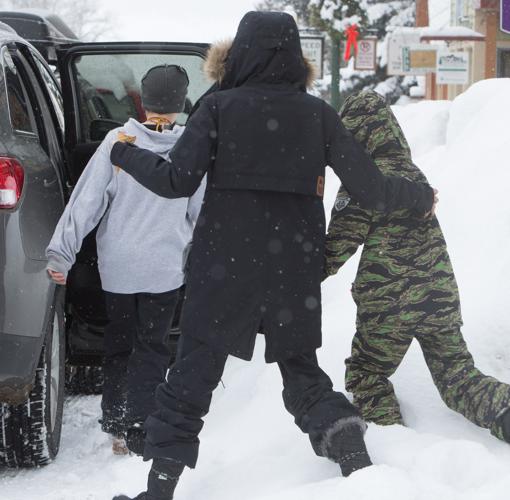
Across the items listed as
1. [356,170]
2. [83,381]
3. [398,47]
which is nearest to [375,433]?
[356,170]

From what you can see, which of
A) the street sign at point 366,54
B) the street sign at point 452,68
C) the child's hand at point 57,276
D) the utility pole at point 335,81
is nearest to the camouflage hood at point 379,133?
the child's hand at point 57,276

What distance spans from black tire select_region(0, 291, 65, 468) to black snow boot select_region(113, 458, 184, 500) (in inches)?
31.8

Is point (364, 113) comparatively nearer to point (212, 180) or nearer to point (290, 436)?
point (212, 180)

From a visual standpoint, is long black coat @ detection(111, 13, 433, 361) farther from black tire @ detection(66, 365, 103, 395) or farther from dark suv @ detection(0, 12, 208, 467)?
black tire @ detection(66, 365, 103, 395)

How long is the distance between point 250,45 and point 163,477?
4.55 ft

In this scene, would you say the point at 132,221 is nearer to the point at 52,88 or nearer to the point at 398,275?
the point at 398,275

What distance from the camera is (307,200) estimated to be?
285cm

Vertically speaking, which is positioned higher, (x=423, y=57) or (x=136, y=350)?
(x=423, y=57)

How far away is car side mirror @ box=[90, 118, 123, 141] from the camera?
4.55 m

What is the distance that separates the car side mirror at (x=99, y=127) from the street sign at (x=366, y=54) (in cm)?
1974

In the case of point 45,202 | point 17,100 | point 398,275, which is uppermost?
point 17,100

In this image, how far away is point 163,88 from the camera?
3568 millimetres

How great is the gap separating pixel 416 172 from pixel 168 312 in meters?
1.21

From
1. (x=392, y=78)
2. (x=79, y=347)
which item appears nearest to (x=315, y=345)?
(x=79, y=347)
